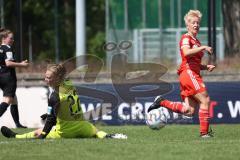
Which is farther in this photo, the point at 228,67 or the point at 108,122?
the point at 228,67

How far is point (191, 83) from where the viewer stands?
41.9ft

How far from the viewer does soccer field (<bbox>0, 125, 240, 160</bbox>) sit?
10.1 m

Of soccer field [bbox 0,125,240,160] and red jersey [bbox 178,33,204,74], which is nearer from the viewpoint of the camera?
soccer field [bbox 0,125,240,160]

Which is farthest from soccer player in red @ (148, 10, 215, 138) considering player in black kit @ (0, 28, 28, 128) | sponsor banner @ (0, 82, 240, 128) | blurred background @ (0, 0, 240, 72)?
blurred background @ (0, 0, 240, 72)

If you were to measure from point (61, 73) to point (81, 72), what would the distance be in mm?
7079

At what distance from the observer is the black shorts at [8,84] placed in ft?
52.7

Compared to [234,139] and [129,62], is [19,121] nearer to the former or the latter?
[129,62]

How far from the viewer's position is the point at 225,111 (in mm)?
17844

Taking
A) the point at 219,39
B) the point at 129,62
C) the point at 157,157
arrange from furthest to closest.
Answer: the point at 219,39
the point at 129,62
the point at 157,157

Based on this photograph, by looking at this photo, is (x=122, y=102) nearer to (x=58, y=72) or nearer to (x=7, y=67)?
(x=7, y=67)

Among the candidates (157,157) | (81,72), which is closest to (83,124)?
(157,157)

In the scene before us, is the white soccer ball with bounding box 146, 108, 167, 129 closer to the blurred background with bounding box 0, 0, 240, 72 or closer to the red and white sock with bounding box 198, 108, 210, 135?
the red and white sock with bounding box 198, 108, 210, 135

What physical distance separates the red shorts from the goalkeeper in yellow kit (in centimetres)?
124

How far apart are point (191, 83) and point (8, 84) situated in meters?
4.65
